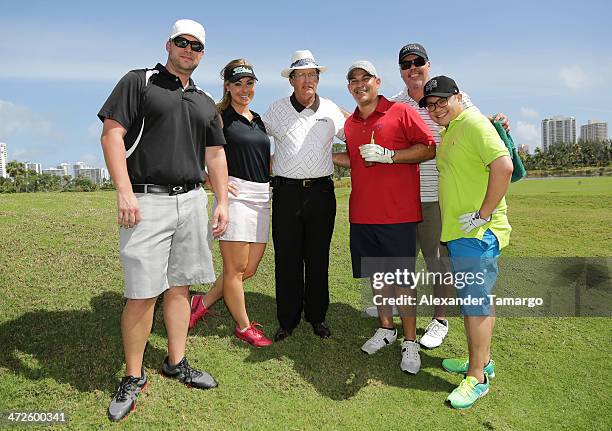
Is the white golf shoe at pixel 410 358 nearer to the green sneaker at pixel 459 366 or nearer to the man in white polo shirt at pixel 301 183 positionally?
the green sneaker at pixel 459 366

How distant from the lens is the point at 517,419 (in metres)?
4.28

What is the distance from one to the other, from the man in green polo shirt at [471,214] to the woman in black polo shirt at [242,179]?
71.7 inches

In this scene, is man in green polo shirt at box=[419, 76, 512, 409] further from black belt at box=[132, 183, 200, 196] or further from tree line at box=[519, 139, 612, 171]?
tree line at box=[519, 139, 612, 171]

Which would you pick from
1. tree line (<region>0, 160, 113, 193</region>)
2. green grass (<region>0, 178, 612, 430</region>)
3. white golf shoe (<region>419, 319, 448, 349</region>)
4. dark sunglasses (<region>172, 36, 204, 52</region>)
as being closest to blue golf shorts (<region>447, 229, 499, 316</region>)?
green grass (<region>0, 178, 612, 430</region>)

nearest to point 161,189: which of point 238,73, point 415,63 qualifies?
point 238,73

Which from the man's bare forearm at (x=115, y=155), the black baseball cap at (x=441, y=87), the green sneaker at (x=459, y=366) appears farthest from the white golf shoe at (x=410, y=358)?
the man's bare forearm at (x=115, y=155)

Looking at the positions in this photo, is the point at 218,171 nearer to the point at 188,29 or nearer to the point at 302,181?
the point at 302,181

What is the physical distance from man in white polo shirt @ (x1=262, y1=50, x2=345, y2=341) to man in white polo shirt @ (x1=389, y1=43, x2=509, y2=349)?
0.91 m

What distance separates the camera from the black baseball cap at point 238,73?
5.00 metres

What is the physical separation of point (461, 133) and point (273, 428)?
3.01 metres

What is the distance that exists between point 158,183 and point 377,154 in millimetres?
2098

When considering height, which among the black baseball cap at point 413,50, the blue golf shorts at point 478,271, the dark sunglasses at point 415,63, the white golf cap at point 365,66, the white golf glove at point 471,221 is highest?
the black baseball cap at point 413,50

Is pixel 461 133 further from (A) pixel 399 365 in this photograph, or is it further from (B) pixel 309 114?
(A) pixel 399 365

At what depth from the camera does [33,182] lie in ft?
331
